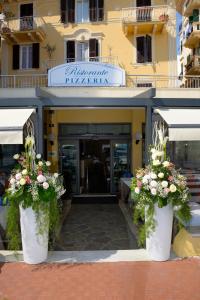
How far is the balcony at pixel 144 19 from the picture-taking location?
932 inches

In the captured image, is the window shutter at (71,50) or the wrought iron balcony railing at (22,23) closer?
the wrought iron balcony railing at (22,23)

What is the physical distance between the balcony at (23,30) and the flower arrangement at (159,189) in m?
19.7

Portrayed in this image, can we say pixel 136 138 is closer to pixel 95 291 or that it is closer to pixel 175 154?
pixel 175 154

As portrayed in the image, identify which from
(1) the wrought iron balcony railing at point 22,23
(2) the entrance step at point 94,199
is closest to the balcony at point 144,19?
(1) the wrought iron balcony railing at point 22,23

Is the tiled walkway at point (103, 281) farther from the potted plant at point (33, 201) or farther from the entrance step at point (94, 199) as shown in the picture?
the entrance step at point (94, 199)

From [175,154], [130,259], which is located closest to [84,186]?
[175,154]

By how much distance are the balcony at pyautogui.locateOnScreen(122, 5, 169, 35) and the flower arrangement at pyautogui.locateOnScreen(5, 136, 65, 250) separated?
743 inches

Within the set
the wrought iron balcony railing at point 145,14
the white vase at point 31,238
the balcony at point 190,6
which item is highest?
the balcony at point 190,6

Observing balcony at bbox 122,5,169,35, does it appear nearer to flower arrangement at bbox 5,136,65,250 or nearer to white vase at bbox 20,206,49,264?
flower arrangement at bbox 5,136,65,250

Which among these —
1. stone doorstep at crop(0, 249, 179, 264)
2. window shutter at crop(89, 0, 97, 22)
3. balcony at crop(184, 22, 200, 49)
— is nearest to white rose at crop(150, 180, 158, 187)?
stone doorstep at crop(0, 249, 179, 264)

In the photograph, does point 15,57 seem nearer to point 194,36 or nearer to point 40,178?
point 194,36

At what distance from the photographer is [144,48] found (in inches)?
968

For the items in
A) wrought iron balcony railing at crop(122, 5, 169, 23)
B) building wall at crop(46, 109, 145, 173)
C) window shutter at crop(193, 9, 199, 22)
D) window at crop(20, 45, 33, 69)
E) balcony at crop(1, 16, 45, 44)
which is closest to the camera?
building wall at crop(46, 109, 145, 173)

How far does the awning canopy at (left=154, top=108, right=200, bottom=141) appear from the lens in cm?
908
